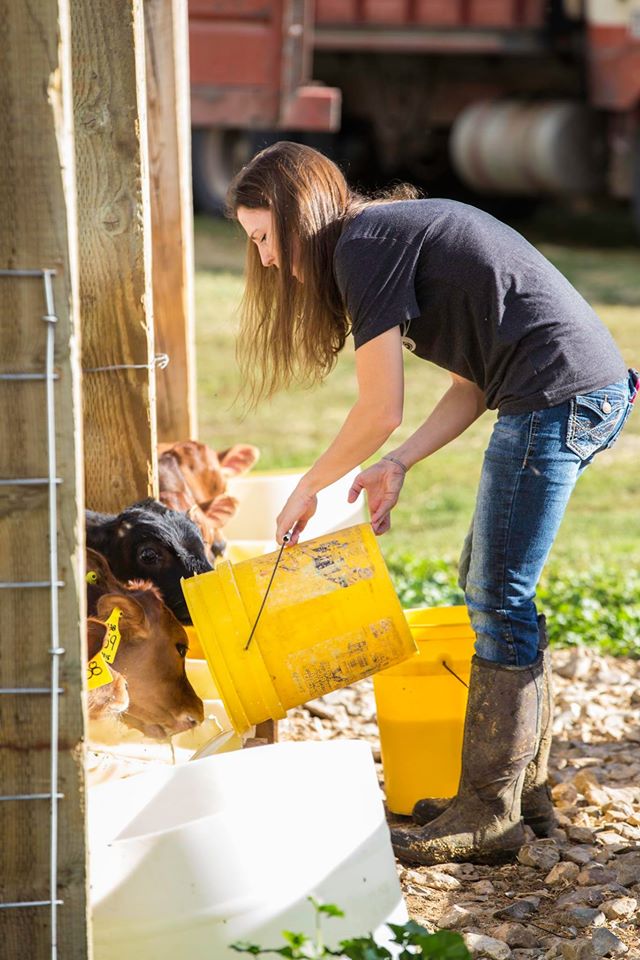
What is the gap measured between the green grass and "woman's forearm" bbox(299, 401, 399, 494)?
0.61m

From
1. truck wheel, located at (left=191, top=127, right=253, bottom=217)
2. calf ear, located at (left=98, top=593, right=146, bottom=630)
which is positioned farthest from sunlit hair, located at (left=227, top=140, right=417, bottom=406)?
truck wheel, located at (left=191, top=127, right=253, bottom=217)

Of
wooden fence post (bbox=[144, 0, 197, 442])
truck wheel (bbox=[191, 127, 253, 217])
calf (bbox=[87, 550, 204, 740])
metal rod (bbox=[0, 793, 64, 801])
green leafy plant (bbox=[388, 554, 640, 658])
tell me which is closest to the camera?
metal rod (bbox=[0, 793, 64, 801])

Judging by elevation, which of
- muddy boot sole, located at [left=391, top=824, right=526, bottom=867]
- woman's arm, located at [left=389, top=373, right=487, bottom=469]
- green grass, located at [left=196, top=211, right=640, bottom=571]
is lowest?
green grass, located at [left=196, top=211, right=640, bottom=571]

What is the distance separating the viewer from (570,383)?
9.19 feet

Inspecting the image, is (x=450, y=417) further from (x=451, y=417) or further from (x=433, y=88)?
(x=433, y=88)

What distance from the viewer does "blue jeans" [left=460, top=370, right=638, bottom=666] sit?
2.82 m

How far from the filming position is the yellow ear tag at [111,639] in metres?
2.92

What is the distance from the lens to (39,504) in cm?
196

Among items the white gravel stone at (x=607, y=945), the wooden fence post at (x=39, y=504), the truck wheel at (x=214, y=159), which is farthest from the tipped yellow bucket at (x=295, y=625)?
the truck wheel at (x=214, y=159)

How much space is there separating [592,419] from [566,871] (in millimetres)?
1005

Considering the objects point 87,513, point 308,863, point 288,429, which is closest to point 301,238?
point 87,513

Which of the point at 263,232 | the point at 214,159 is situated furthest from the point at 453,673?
the point at 214,159

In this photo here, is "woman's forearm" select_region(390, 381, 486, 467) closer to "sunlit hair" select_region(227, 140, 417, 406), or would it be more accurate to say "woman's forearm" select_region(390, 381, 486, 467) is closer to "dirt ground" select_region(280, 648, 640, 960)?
"sunlit hair" select_region(227, 140, 417, 406)

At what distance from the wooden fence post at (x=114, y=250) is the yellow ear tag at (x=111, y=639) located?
628mm
